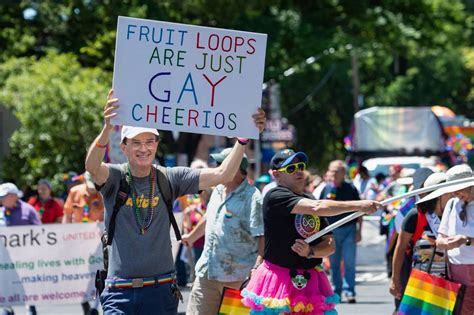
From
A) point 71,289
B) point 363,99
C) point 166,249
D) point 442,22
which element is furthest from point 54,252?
point 363,99

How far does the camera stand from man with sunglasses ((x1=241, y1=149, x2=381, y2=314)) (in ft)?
25.0

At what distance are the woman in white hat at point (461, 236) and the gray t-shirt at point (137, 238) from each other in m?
2.32

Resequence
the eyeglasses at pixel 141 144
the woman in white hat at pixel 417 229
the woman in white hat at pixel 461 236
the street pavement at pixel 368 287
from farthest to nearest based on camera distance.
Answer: the street pavement at pixel 368 287 → the woman in white hat at pixel 417 229 → the woman in white hat at pixel 461 236 → the eyeglasses at pixel 141 144

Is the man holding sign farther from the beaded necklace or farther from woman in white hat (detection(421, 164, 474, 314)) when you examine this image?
woman in white hat (detection(421, 164, 474, 314))

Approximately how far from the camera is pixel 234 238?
8.83 m

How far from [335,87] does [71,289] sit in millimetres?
40533

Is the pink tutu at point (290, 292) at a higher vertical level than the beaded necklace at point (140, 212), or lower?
lower

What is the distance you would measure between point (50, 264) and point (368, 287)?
575 centimetres

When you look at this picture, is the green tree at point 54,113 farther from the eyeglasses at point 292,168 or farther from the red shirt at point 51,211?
the eyeglasses at point 292,168

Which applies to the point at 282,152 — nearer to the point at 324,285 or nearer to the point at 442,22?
the point at 324,285

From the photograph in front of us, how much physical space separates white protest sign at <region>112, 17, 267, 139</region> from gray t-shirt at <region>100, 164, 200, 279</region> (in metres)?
0.37

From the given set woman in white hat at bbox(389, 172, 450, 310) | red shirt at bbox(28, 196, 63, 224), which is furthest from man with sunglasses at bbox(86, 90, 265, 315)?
red shirt at bbox(28, 196, 63, 224)

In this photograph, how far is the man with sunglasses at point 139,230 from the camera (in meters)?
6.53

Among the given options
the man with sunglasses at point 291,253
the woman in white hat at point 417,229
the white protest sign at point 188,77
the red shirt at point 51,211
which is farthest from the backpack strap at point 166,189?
the red shirt at point 51,211
